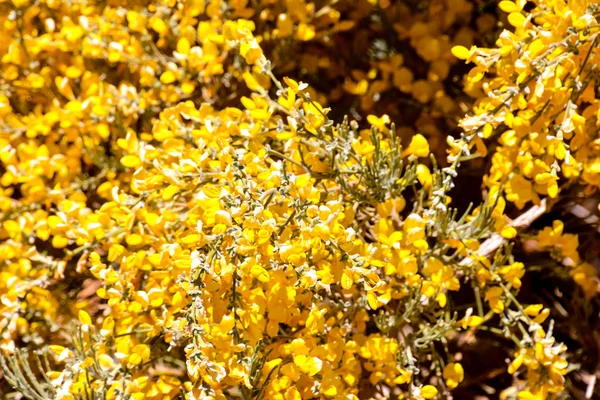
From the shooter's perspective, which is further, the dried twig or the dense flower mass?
the dried twig

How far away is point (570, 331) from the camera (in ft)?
5.23

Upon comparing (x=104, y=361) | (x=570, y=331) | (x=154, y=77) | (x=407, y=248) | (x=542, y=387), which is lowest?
(x=570, y=331)

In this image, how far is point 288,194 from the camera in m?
1.00

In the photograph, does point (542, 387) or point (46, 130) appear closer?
point (542, 387)

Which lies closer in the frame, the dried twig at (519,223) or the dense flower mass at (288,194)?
the dense flower mass at (288,194)

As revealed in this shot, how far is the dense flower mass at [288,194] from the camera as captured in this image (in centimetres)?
101

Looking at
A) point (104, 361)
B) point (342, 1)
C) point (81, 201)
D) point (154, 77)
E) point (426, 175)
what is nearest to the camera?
point (104, 361)

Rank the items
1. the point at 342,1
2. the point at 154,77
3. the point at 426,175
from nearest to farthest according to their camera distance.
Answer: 1. the point at 426,175
2. the point at 154,77
3. the point at 342,1

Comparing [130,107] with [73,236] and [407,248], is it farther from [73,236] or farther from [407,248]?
[407,248]

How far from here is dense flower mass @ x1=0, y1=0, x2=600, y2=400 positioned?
3.32 ft

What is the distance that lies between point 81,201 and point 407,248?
0.71 metres

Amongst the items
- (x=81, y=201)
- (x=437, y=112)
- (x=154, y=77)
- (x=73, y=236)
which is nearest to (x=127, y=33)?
(x=154, y=77)

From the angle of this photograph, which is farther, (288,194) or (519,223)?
(519,223)

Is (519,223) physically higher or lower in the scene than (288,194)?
lower
